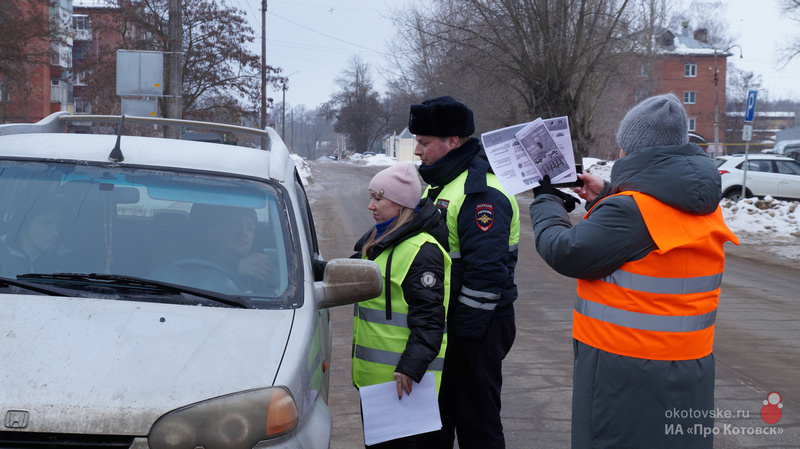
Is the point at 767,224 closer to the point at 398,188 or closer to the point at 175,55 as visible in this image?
the point at 175,55

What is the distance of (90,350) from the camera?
230 centimetres

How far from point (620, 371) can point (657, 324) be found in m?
0.20

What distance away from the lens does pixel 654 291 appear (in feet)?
7.78

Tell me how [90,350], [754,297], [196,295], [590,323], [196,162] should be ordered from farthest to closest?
[754,297] < [196,162] < [196,295] < [590,323] < [90,350]

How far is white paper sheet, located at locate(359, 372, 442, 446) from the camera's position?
121 inches

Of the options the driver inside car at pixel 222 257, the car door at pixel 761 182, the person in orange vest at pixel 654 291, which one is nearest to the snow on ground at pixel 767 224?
the car door at pixel 761 182

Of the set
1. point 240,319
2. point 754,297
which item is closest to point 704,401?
point 240,319

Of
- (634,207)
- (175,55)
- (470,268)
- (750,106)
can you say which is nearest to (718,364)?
(470,268)

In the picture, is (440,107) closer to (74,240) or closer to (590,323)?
(590,323)

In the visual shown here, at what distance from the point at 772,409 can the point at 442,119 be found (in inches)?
125

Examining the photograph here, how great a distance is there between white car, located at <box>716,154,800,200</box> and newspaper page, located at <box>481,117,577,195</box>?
19.8 metres

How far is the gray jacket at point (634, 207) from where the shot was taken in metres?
2.37

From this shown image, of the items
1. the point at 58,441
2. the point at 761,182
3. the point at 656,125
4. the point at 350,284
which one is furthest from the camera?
the point at 761,182

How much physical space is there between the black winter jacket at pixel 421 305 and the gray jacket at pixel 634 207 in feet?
2.33
